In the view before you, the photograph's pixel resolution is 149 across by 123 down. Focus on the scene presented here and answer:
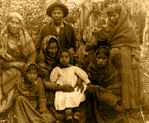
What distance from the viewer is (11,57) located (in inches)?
154

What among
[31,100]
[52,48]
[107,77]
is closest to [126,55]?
[107,77]

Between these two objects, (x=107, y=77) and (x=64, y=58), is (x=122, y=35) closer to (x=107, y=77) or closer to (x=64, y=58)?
(x=107, y=77)

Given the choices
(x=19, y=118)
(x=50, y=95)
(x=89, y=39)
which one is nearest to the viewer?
(x=19, y=118)

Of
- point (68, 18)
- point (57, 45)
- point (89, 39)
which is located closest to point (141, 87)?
point (89, 39)

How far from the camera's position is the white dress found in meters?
3.62

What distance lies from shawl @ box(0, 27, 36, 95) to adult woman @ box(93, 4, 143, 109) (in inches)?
47.7

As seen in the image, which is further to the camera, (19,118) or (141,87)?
(141,87)

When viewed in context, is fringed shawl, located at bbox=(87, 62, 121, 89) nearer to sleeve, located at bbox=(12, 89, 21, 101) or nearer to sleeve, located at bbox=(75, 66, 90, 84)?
sleeve, located at bbox=(75, 66, 90, 84)

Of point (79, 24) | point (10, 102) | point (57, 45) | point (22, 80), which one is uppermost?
point (79, 24)

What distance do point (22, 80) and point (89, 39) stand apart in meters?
1.32

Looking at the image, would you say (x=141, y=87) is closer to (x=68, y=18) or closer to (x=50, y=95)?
(x=50, y=95)

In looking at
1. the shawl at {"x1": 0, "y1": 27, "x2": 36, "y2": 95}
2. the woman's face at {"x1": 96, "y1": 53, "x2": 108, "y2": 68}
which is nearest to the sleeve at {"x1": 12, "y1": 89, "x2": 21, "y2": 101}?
the shawl at {"x1": 0, "y1": 27, "x2": 36, "y2": 95}

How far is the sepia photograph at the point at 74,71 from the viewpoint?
3.68 m

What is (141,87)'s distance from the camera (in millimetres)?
3973
